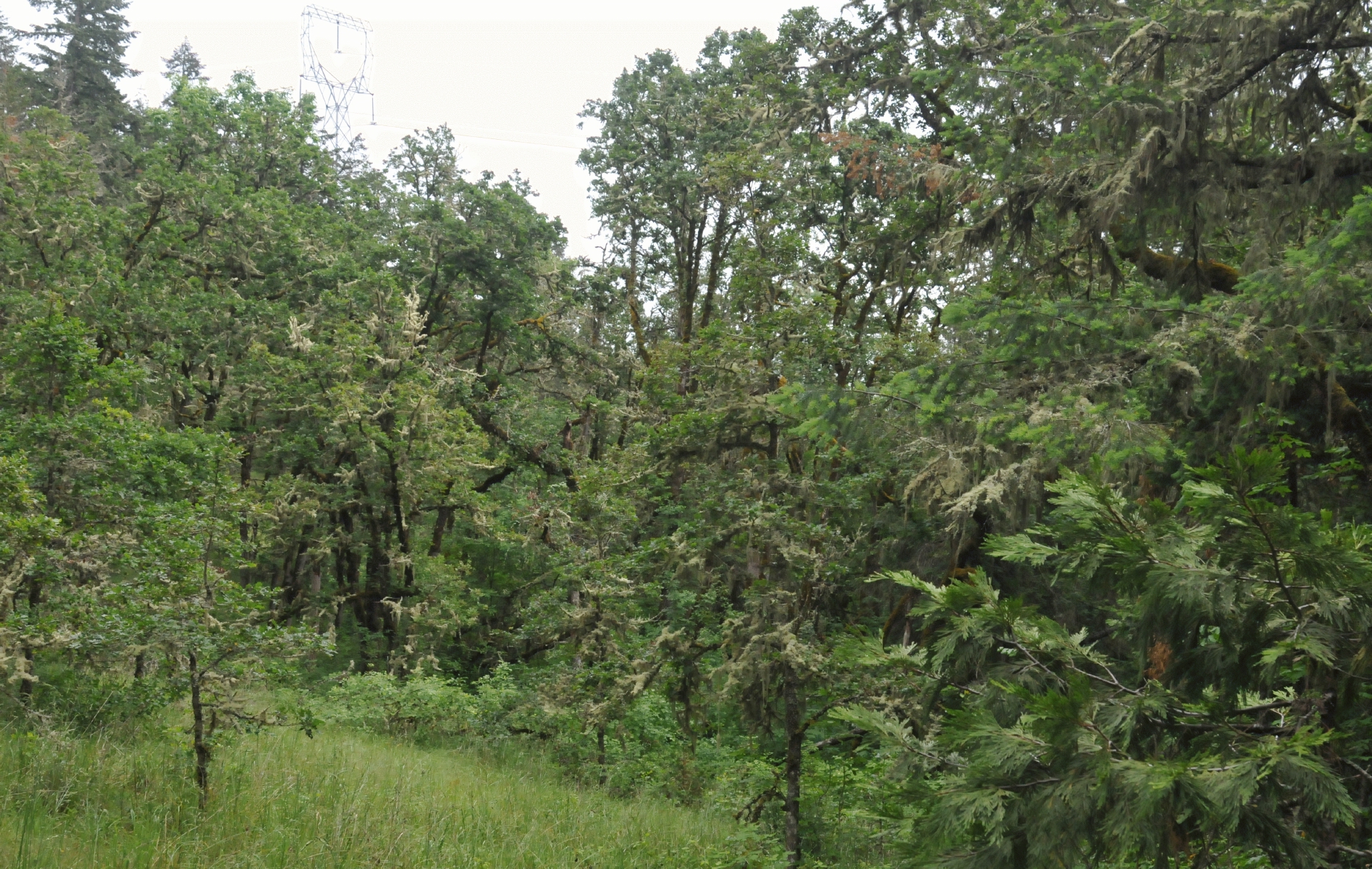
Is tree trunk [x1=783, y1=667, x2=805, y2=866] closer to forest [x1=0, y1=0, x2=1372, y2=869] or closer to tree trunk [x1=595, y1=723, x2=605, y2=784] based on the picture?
forest [x1=0, y1=0, x2=1372, y2=869]

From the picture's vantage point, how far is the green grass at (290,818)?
5125 millimetres

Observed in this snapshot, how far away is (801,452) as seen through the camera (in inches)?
446

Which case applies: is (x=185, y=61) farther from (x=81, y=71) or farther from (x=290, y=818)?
(x=290, y=818)

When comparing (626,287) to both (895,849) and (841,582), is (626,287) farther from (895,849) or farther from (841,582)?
(895,849)

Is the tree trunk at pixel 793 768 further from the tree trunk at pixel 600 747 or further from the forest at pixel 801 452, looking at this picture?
the tree trunk at pixel 600 747

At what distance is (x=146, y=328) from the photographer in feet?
53.9

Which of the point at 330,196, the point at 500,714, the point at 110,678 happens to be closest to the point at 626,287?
the point at 330,196

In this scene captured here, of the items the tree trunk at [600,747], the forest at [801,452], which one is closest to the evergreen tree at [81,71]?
the forest at [801,452]

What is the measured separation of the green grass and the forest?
0.12 m

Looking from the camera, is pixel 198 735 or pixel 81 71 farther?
pixel 81 71

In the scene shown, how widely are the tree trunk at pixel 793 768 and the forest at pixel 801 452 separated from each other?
0.05 meters

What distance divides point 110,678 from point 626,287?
53.4 feet

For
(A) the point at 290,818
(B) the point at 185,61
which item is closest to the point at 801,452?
(A) the point at 290,818

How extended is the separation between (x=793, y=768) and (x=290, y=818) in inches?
168
